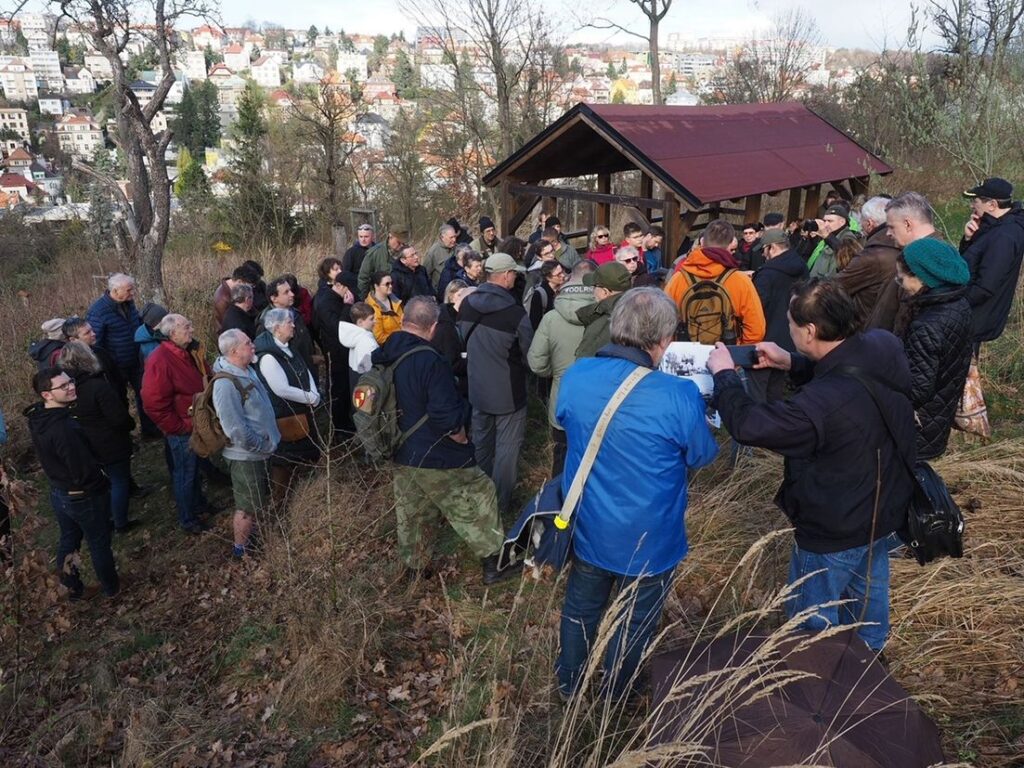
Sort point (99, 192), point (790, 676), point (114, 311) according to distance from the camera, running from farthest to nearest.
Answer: point (99, 192), point (114, 311), point (790, 676)

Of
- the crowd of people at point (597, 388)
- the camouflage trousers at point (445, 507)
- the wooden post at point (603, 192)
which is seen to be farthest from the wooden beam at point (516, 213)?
the camouflage trousers at point (445, 507)

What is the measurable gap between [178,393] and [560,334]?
301cm

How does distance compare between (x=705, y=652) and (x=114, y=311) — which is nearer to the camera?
(x=705, y=652)

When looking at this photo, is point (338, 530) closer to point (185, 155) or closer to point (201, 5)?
point (201, 5)

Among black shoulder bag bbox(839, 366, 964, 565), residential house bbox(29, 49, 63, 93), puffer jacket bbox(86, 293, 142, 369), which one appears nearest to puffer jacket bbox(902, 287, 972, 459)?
black shoulder bag bbox(839, 366, 964, 565)

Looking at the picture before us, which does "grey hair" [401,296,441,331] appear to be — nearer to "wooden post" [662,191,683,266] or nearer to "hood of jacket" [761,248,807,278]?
"hood of jacket" [761,248,807,278]

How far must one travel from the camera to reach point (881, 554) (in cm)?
281

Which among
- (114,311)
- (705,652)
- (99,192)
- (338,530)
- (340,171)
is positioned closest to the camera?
(705,652)

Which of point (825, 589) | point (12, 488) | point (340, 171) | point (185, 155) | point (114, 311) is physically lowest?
point (825, 589)

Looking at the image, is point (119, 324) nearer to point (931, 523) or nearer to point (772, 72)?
point (931, 523)

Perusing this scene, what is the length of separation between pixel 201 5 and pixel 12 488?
9889 millimetres

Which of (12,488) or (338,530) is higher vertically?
(12,488)

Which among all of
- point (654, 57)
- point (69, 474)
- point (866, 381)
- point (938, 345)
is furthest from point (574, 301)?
point (654, 57)

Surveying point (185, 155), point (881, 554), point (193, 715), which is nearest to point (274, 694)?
point (193, 715)
